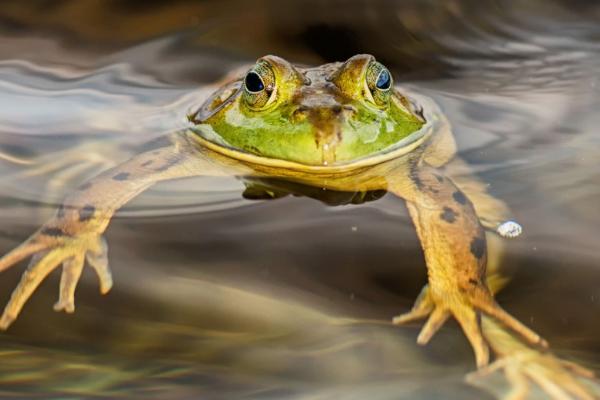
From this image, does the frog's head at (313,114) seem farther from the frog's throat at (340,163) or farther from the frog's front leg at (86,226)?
the frog's front leg at (86,226)

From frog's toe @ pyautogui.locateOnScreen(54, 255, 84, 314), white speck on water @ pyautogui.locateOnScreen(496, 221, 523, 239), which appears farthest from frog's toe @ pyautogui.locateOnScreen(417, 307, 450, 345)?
frog's toe @ pyautogui.locateOnScreen(54, 255, 84, 314)

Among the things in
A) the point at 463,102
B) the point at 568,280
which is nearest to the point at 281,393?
the point at 568,280

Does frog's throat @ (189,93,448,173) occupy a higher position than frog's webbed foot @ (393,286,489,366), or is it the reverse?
frog's throat @ (189,93,448,173)

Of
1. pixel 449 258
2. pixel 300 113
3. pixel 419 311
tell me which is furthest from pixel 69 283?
pixel 449 258

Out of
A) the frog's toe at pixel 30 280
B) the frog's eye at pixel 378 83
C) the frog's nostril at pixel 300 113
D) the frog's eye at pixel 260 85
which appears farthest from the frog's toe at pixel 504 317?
the frog's toe at pixel 30 280

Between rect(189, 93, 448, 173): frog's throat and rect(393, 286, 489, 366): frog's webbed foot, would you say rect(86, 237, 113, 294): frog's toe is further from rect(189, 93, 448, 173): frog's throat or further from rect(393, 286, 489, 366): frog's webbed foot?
rect(393, 286, 489, 366): frog's webbed foot

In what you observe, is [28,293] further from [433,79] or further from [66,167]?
[433,79]

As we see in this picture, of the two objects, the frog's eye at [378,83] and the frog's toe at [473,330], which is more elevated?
the frog's eye at [378,83]
